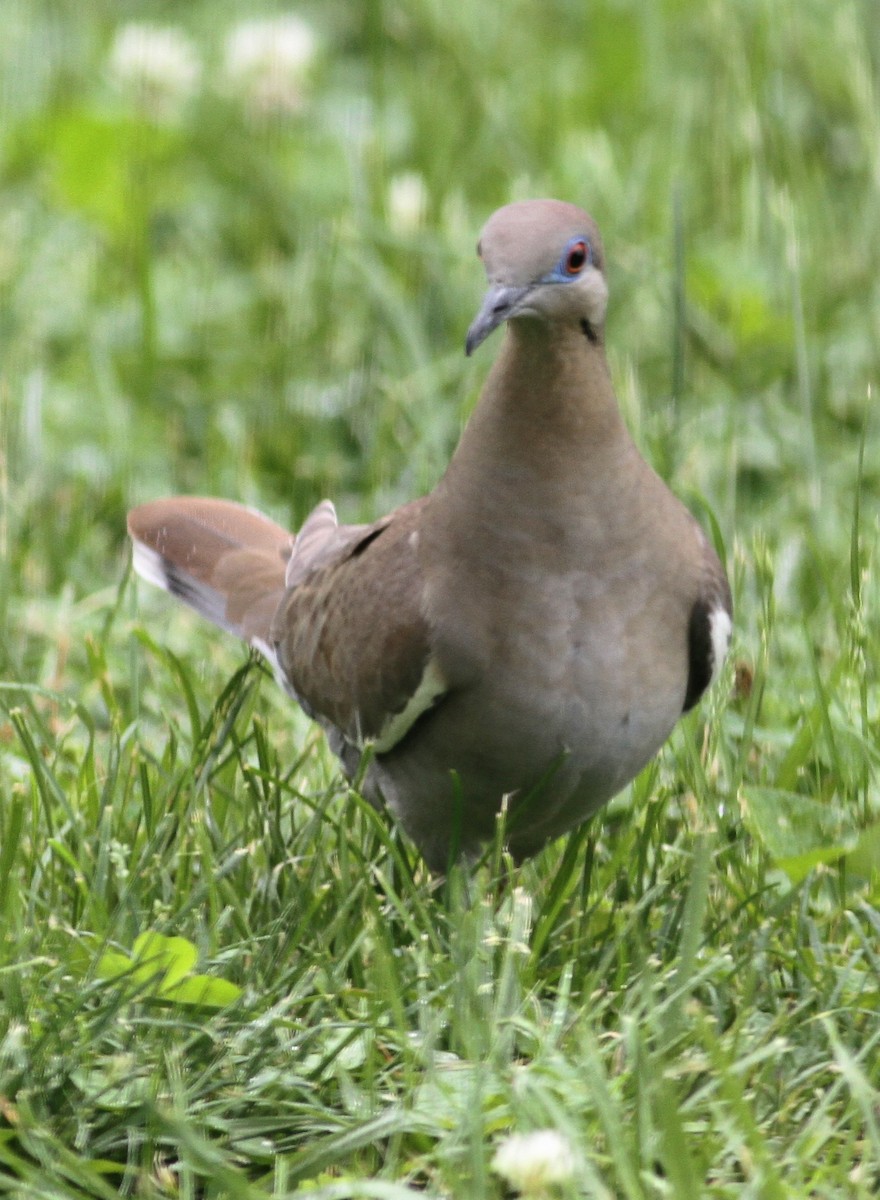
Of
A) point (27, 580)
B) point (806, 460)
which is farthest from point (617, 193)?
point (27, 580)

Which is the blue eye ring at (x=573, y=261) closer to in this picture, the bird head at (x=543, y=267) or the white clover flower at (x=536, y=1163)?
the bird head at (x=543, y=267)

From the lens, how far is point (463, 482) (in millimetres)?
3527

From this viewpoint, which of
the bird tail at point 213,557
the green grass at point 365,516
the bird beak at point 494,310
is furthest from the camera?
the bird tail at point 213,557

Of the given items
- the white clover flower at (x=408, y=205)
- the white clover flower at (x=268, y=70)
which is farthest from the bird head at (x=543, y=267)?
the white clover flower at (x=268, y=70)

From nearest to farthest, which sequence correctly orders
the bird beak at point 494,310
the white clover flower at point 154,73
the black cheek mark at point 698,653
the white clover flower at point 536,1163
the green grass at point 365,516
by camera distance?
the white clover flower at point 536,1163 < the green grass at point 365,516 < the bird beak at point 494,310 < the black cheek mark at point 698,653 < the white clover flower at point 154,73

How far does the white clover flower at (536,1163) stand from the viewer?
2.51 meters

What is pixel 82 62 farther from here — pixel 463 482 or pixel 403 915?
pixel 403 915

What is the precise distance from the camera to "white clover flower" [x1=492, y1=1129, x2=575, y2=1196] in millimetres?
2510

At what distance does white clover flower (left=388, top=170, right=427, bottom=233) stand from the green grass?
0.08 ft

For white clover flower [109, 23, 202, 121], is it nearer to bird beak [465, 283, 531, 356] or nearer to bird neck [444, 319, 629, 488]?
bird neck [444, 319, 629, 488]

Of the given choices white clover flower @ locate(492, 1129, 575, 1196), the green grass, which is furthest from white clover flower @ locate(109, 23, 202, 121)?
white clover flower @ locate(492, 1129, 575, 1196)

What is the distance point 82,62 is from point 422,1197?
5511mm

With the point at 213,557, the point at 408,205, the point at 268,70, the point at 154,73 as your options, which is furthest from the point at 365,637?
the point at 268,70

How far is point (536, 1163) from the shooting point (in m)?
2.52
